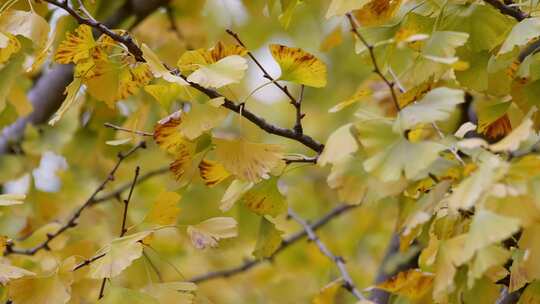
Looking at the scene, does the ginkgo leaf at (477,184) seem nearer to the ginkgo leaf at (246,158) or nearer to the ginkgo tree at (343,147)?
the ginkgo tree at (343,147)

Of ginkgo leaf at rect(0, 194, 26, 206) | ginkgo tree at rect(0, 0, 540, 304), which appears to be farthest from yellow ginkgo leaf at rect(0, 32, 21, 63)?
ginkgo leaf at rect(0, 194, 26, 206)

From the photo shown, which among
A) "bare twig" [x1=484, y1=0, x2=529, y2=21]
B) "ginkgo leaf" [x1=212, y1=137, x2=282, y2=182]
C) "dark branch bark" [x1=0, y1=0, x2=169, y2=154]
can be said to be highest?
"bare twig" [x1=484, y1=0, x2=529, y2=21]

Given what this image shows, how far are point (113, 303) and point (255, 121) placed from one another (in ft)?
0.84

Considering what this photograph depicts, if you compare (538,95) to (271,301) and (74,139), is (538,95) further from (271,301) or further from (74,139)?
(271,301)

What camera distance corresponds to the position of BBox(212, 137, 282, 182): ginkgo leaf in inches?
34.8

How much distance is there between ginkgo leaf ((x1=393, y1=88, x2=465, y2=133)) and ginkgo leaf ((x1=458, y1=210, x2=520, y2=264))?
0.11 meters

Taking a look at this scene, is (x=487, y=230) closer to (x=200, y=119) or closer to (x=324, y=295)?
(x=200, y=119)

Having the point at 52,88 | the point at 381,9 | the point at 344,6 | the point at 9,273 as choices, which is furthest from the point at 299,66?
the point at 52,88

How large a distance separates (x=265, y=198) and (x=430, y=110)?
1.01ft

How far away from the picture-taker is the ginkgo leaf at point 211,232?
0.95 meters

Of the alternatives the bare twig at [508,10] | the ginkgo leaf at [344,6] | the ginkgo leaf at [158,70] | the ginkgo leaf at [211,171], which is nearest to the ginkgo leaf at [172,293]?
the ginkgo leaf at [211,171]

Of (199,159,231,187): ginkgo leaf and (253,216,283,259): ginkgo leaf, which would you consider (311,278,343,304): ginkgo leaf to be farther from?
(199,159,231,187): ginkgo leaf

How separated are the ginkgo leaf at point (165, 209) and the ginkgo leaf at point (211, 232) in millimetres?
35

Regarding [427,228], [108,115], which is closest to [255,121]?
[427,228]
